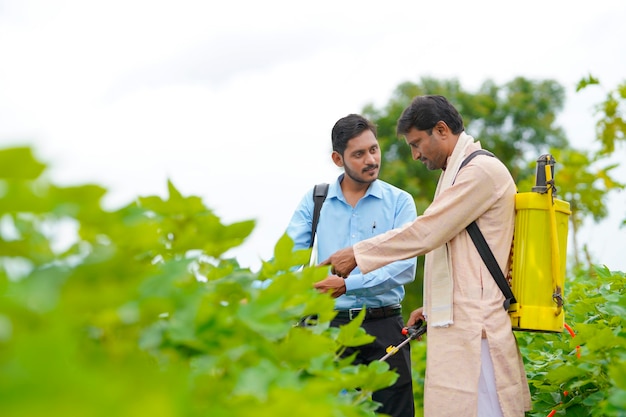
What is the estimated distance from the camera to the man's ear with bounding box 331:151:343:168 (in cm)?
557

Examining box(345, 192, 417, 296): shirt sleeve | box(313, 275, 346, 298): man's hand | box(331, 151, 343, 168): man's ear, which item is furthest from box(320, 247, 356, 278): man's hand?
box(331, 151, 343, 168): man's ear

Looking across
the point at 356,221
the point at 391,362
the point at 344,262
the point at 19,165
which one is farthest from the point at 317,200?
the point at 19,165

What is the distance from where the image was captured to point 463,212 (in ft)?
13.2

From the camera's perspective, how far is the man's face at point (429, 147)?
4.43 metres

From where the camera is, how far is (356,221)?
535 centimetres

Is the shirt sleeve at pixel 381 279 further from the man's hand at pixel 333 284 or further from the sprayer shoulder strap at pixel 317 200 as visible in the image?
the sprayer shoulder strap at pixel 317 200

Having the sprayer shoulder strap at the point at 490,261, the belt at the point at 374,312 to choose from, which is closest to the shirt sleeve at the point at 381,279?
the belt at the point at 374,312

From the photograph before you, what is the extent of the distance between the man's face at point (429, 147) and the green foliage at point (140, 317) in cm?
250

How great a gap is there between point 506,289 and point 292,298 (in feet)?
7.85

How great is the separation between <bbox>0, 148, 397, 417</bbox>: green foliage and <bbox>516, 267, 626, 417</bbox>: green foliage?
2.13 feet

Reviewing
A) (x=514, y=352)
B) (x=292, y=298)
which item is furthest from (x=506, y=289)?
(x=292, y=298)

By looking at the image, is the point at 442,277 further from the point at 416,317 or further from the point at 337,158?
the point at 337,158

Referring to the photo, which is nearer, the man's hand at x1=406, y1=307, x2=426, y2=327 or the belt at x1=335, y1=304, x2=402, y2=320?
the man's hand at x1=406, y1=307, x2=426, y2=327

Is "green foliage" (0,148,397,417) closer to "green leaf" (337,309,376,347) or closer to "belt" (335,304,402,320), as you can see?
"green leaf" (337,309,376,347)
